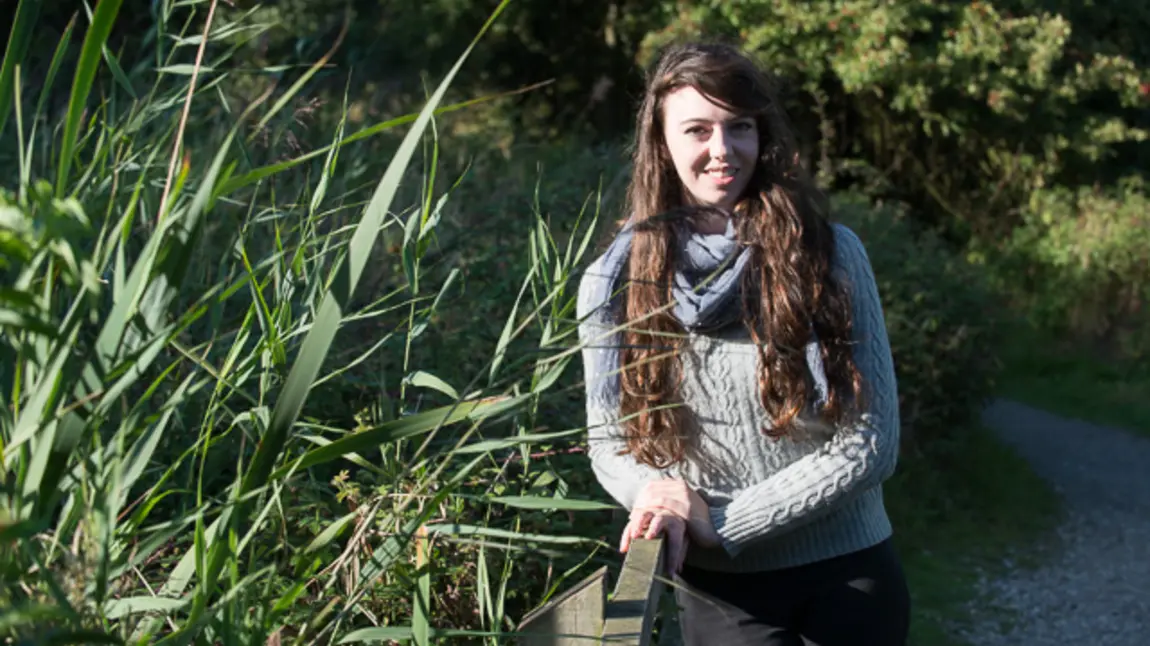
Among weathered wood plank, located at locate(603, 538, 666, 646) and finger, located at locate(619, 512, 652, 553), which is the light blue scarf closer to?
finger, located at locate(619, 512, 652, 553)

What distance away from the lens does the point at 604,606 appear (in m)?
1.71

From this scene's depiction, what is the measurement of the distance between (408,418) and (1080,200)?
1275 centimetres

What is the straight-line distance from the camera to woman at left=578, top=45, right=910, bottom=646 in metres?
2.35

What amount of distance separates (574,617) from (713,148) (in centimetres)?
92

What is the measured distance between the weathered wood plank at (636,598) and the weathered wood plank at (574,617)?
0.07ft

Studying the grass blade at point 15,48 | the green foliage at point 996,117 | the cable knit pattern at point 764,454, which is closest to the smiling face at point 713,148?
the cable knit pattern at point 764,454

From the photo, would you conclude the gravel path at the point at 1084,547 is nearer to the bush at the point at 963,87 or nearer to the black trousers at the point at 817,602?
the bush at the point at 963,87

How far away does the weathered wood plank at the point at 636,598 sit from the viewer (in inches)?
67.4

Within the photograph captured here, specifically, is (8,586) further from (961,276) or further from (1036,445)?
(1036,445)

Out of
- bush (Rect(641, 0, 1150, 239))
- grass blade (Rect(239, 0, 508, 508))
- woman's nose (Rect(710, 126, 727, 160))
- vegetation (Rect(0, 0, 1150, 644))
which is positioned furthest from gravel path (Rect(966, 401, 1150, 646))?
grass blade (Rect(239, 0, 508, 508))

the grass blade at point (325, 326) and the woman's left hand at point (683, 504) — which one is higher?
the grass blade at point (325, 326)

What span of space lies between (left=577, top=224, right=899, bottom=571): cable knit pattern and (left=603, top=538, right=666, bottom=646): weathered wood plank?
1.19 ft

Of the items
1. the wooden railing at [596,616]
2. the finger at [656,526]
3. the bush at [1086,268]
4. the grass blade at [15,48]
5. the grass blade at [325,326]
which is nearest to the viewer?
the grass blade at [325,326]

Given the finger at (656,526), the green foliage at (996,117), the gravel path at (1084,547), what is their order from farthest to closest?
1. the green foliage at (996,117)
2. the gravel path at (1084,547)
3. the finger at (656,526)
